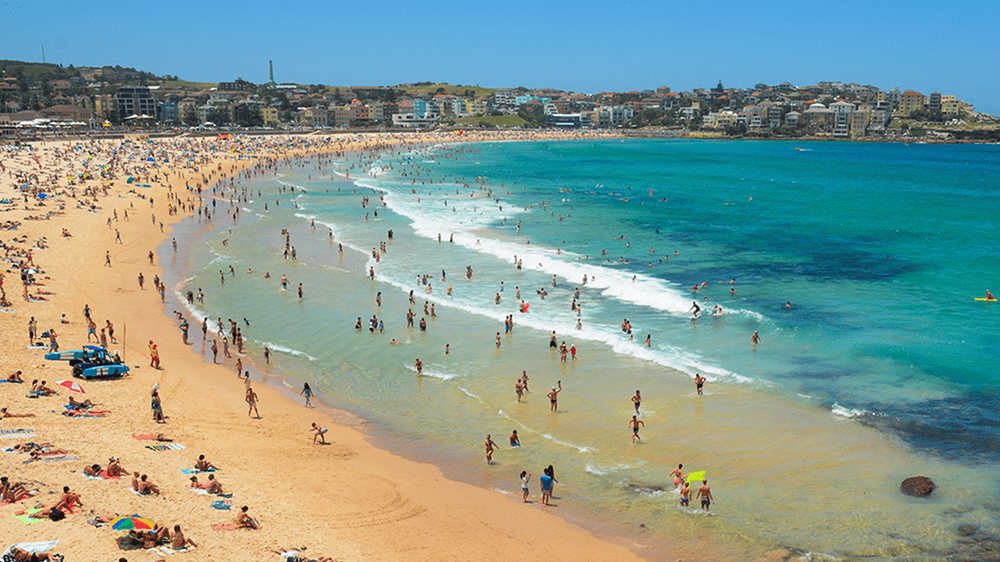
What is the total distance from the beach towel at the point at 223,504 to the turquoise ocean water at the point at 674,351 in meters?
4.81

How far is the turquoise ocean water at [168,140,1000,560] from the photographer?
1452 centimetres

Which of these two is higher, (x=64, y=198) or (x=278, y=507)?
(x=64, y=198)

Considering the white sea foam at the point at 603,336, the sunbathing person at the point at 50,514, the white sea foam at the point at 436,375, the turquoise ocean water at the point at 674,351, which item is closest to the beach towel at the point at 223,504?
the sunbathing person at the point at 50,514

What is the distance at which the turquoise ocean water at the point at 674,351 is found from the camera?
571 inches

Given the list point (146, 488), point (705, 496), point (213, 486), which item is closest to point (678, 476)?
point (705, 496)

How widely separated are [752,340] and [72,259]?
1253 inches

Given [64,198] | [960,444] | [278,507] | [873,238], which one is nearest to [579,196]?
[873,238]

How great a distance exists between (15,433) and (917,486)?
63.5ft

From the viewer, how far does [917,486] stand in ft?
48.0

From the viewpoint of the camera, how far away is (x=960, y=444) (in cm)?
1667

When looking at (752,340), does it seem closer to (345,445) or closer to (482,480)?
(482,480)

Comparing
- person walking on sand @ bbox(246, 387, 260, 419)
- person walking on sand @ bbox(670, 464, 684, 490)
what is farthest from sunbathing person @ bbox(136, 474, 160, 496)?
person walking on sand @ bbox(670, 464, 684, 490)

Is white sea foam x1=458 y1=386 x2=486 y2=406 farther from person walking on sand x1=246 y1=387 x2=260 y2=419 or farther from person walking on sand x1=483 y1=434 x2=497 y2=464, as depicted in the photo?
person walking on sand x1=246 y1=387 x2=260 y2=419

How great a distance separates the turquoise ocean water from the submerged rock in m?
0.24
